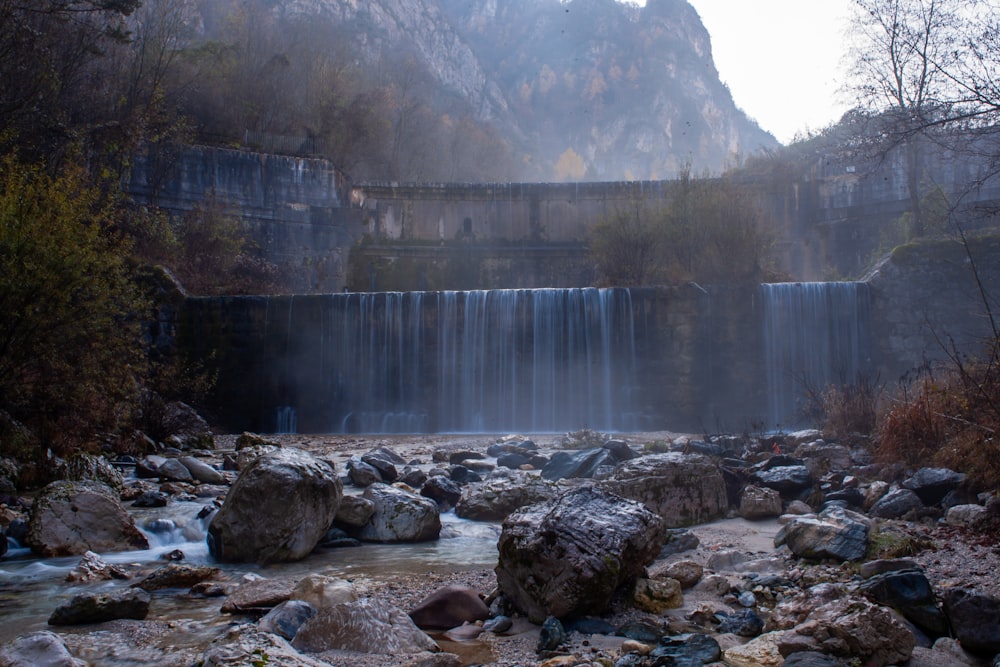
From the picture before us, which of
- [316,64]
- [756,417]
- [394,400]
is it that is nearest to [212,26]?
[316,64]

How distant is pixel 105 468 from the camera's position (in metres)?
8.88

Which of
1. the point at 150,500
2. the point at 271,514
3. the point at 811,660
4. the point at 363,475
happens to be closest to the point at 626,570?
the point at 811,660

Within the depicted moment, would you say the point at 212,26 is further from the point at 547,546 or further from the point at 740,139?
the point at 740,139

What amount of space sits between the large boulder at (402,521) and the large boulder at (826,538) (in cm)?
310

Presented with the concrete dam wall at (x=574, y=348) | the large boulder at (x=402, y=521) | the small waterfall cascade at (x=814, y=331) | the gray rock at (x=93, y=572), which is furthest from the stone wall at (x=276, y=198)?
the gray rock at (x=93, y=572)

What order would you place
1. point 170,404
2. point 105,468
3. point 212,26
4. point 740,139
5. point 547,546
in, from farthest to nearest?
1. point 740,139
2. point 212,26
3. point 170,404
4. point 105,468
5. point 547,546

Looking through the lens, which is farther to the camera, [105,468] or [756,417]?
[756,417]

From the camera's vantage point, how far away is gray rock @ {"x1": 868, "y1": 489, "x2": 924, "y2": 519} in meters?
6.21

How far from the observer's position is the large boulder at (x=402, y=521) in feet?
22.5

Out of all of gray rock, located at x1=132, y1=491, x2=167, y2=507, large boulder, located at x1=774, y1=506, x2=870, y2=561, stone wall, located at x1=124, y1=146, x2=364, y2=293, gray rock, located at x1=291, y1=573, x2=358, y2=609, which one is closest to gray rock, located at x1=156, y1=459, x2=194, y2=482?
gray rock, located at x1=132, y1=491, x2=167, y2=507

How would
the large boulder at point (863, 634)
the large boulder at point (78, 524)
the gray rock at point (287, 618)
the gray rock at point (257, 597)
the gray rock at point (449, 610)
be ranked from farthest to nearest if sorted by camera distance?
the large boulder at point (78, 524) < the gray rock at point (257, 597) < the gray rock at point (449, 610) < the gray rock at point (287, 618) < the large boulder at point (863, 634)

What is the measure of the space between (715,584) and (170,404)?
1335 cm

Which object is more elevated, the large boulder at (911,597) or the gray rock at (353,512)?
the large boulder at (911,597)

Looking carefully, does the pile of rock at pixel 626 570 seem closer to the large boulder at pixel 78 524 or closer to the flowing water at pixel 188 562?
the large boulder at pixel 78 524
